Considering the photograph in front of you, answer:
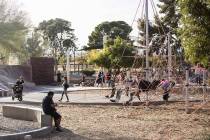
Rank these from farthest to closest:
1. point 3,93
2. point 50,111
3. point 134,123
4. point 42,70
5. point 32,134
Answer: point 42,70, point 3,93, point 134,123, point 50,111, point 32,134

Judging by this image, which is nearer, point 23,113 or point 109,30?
point 23,113

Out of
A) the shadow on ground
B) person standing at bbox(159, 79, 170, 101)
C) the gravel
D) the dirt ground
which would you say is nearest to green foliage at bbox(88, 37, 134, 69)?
person standing at bbox(159, 79, 170, 101)

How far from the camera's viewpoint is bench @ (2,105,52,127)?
1652 cm

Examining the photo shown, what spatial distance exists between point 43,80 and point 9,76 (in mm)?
5604

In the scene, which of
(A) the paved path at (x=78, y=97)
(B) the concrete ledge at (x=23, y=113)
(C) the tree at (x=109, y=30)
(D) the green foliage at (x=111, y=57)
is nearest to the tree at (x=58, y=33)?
(C) the tree at (x=109, y=30)

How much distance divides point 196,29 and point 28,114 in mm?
6602

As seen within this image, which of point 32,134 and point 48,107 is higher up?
point 48,107

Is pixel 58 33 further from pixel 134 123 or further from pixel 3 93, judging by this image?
pixel 134 123

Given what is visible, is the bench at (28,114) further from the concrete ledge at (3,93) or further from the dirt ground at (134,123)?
the concrete ledge at (3,93)

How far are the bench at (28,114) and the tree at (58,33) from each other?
61.7 metres

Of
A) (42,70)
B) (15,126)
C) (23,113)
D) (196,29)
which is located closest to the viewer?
(196,29)

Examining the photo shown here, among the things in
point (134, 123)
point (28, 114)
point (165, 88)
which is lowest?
point (134, 123)

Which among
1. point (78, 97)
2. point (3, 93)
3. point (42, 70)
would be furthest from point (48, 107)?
point (42, 70)

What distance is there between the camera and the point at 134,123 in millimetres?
18516
